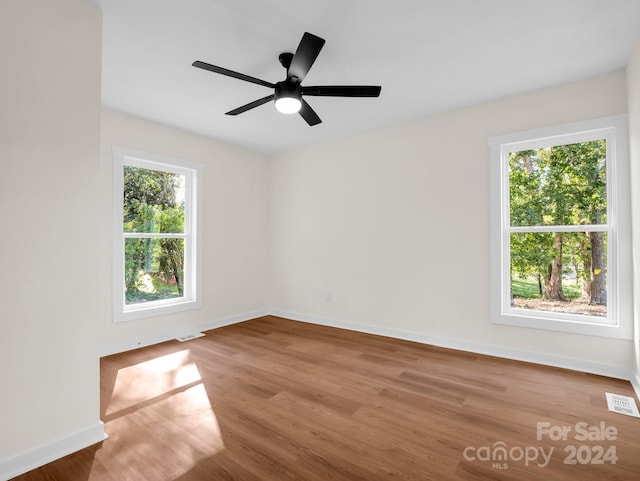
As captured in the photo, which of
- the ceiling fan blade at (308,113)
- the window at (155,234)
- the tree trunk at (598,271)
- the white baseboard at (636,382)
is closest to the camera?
the white baseboard at (636,382)

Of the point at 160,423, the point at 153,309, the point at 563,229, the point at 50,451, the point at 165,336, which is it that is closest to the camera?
the point at 50,451

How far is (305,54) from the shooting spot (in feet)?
6.65

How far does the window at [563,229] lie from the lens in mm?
2786

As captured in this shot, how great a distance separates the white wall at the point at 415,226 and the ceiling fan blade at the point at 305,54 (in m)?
2.10

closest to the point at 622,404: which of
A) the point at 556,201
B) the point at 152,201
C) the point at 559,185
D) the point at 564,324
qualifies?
Answer: the point at 564,324

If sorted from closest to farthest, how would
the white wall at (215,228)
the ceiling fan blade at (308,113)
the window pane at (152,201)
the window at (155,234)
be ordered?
the ceiling fan blade at (308,113)
the white wall at (215,228)
the window at (155,234)
the window pane at (152,201)

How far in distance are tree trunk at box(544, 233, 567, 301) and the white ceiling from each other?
5.00 ft

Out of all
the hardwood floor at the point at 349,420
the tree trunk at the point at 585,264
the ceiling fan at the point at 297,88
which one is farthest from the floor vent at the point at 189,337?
the tree trunk at the point at 585,264

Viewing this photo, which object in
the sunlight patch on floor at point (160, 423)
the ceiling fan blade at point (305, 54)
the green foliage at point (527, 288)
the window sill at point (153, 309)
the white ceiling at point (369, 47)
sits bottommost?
the sunlight patch on floor at point (160, 423)

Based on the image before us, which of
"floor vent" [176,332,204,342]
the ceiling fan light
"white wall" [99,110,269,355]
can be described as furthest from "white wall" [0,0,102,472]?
"floor vent" [176,332,204,342]

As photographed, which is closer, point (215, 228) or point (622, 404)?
point (622, 404)

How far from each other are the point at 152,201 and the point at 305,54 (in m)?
2.86

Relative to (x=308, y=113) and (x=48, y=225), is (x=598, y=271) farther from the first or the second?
(x=48, y=225)

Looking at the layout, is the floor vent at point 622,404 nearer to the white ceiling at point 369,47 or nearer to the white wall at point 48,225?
the white ceiling at point 369,47
